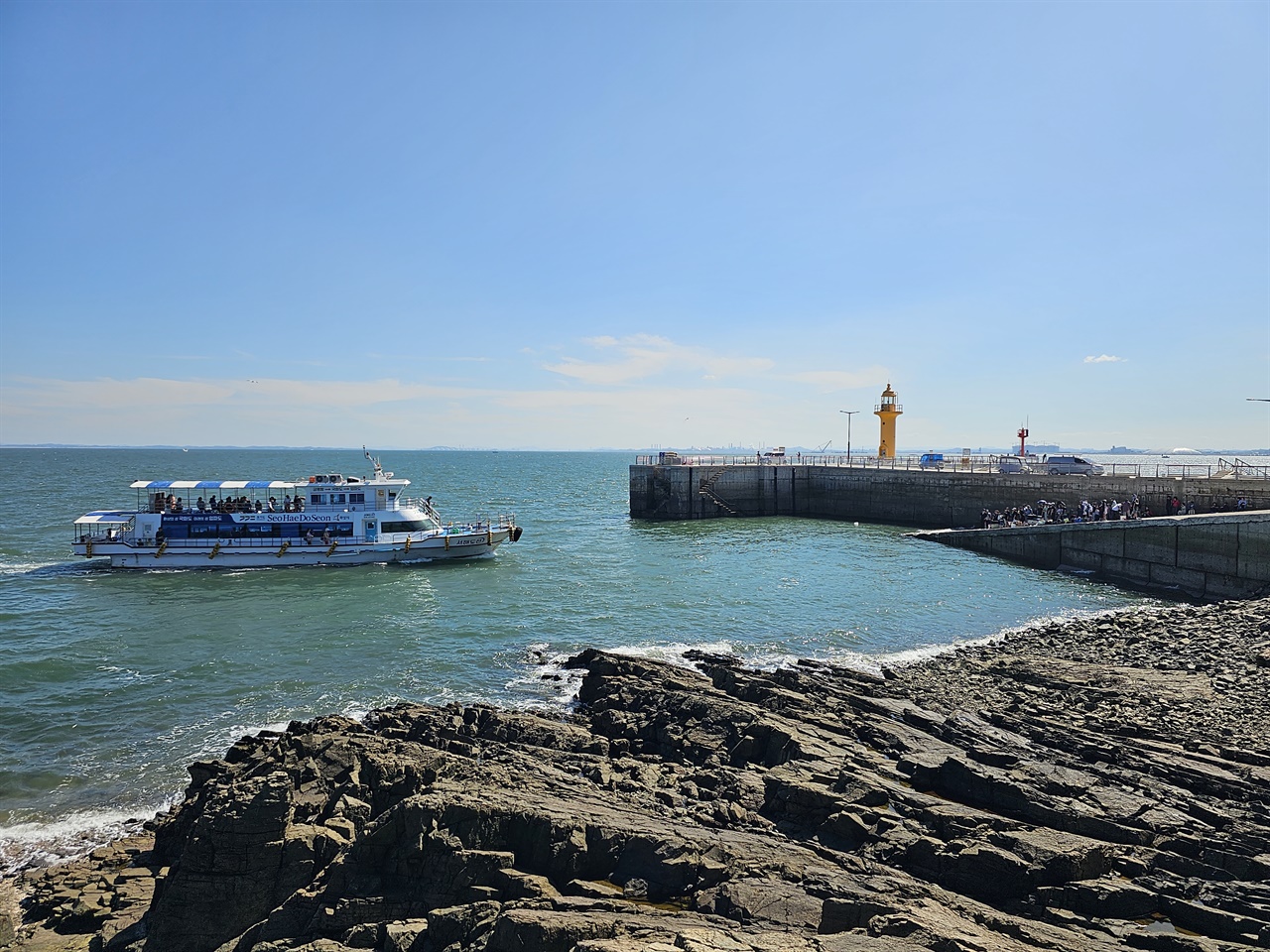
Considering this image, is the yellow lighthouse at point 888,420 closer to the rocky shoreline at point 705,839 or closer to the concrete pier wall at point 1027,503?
the concrete pier wall at point 1027,503

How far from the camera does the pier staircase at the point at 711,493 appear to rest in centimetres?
5519

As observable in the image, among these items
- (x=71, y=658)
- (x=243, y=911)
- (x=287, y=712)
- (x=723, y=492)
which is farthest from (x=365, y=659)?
(x=723, y=492)

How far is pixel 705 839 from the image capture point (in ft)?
27.4

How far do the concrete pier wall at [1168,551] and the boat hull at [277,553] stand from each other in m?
29.0

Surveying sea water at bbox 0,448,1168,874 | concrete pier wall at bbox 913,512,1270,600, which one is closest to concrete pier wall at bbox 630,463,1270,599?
concrete pier wall at bbox 913,512,1270,600

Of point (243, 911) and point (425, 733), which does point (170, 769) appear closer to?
point (425, 733)

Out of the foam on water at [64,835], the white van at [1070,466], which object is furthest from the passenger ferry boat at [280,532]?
the white van at [1070,466]

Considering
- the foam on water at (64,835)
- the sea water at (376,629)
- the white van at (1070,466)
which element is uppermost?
the white van at (1070,466)

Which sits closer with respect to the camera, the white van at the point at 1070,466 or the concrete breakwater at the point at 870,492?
the concrete breakwater at the point at 870,492

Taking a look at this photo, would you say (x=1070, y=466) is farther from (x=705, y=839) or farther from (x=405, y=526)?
(x=705, y=839)

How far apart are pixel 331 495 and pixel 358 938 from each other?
34.3 meters

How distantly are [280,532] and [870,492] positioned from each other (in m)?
37.9

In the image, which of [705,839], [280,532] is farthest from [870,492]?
[705,839]

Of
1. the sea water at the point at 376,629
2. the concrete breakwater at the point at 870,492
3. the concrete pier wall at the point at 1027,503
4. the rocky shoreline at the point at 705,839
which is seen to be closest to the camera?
the rocky shoreline at the point at 705,839
